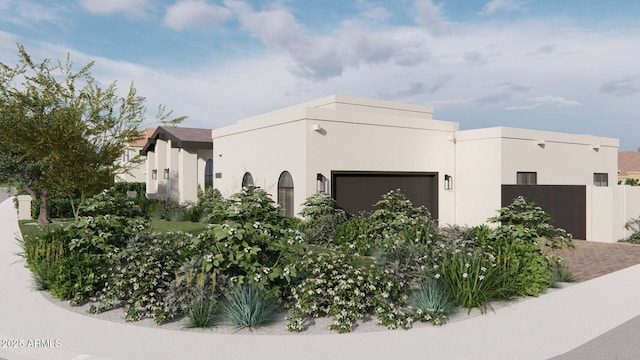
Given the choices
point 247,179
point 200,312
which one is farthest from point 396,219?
point 247,179

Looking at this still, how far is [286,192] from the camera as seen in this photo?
14984 mm

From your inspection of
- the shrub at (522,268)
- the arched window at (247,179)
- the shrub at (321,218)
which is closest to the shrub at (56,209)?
the arched window at (247,179)

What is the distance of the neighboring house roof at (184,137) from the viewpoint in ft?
76.8

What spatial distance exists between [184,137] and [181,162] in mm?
1451

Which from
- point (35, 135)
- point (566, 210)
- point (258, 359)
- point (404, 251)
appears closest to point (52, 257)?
point (258, 359)

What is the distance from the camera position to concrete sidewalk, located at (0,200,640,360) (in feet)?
15.7

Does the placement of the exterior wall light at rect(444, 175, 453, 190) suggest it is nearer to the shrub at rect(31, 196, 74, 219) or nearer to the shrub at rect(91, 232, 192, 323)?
the shrub at rect(91, 232, 192, 323)

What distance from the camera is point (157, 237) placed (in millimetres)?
8125

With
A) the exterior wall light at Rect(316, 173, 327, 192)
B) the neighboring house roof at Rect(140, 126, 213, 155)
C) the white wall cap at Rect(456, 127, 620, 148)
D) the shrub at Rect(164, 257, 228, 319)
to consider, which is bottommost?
the shrub at Rect(164, 257, 228, 319)

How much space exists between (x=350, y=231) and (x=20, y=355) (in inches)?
301

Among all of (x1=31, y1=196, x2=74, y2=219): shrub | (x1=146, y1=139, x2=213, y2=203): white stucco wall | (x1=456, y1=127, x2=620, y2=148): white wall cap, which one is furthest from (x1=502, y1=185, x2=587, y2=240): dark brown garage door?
(x1=31, y1=196, x2=74, y2=219): shrub

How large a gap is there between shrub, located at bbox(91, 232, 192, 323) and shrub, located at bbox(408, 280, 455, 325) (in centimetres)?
351

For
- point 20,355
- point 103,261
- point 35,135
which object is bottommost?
point 20,355

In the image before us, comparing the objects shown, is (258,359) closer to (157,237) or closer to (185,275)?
(185,275)
